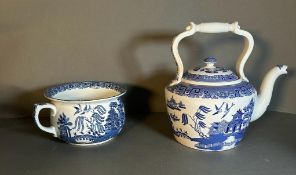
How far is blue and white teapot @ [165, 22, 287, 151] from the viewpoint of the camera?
0.61 meters

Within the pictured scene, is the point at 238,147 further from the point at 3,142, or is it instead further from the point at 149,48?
the point at 3,142

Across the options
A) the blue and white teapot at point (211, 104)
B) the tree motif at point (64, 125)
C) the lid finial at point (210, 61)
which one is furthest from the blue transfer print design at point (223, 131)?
the tree motif at point (64, 125)

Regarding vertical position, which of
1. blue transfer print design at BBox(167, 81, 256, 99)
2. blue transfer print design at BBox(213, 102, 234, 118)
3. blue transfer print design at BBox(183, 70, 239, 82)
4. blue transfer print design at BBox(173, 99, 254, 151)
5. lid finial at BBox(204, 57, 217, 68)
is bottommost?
blue transfer print design at BBox(173, 99, 254, 151)

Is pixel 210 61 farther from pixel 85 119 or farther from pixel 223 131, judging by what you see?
pixel 85 119

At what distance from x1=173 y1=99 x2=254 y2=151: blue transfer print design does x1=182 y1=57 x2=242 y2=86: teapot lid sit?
0.05m

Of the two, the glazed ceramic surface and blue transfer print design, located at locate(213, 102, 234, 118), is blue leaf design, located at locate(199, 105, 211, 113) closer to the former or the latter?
blue transfer print design, located at locate(213, 102, 234, 118)

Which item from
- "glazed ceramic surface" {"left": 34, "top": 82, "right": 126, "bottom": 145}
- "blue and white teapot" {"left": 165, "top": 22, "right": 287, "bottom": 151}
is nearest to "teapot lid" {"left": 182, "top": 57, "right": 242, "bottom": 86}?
"blue and white teapot" {"left": 165, "top": 22, "right": 287, "bottom": 151}

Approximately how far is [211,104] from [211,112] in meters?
0.02

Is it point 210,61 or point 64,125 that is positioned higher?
point 210,61

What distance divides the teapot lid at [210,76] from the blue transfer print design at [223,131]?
0.18ft

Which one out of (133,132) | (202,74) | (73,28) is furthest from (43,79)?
(202,74)

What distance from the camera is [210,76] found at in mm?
632

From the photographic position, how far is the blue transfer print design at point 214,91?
606 mm

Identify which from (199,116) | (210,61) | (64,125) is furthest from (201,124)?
(64,125)
